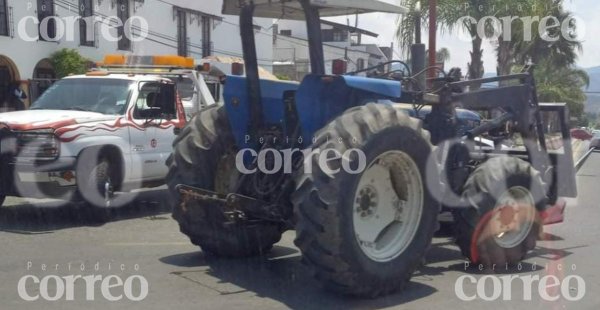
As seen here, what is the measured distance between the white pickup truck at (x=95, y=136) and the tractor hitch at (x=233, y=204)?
292 centimetres

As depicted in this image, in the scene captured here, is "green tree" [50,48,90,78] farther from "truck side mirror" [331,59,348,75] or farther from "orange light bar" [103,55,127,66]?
"truck side mirror" [331,59,348,75]

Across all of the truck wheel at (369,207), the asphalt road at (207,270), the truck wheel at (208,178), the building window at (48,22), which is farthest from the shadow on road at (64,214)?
the building window at (48,22)

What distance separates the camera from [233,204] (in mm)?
6363

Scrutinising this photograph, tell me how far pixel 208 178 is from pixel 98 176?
3.17 metres

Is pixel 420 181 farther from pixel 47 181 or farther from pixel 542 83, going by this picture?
pixel 542 83

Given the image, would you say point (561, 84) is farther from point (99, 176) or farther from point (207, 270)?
point (207, 270)

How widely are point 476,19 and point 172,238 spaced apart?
518 inches

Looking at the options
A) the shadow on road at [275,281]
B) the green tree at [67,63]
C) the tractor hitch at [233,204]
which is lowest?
the shadow on road at [275,281]

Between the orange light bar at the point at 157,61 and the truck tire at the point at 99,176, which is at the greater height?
the orange light bar at the point at 157,61

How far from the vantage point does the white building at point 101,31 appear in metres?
22.8

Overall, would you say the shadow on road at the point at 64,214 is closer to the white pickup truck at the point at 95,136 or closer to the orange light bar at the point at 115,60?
the white pickup truck at the point at 95,136

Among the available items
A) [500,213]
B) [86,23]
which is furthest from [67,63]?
[500,213]

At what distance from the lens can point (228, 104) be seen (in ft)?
22.9

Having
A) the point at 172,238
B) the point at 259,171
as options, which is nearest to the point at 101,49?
the point at 172,238
